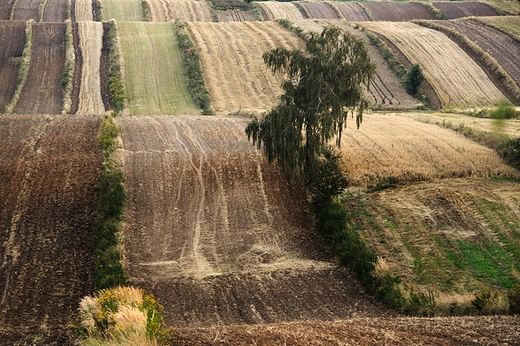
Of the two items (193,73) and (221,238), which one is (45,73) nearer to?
(193,73)

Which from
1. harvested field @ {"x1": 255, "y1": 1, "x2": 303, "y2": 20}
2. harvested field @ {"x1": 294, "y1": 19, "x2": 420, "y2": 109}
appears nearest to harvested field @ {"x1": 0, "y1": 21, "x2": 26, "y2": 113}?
harvested field @ {"x1": 294, "y1": 19, "x2": 420, "y2": 109}

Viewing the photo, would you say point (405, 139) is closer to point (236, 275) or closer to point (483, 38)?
point (236, 275)

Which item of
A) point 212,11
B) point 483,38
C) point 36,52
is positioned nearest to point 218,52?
point 36,52

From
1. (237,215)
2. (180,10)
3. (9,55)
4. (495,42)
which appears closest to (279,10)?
(180,10)

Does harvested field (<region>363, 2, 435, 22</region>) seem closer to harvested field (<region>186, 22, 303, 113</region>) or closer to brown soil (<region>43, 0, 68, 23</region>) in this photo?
harvested field (<region>186, 22, 303, 113</region>)

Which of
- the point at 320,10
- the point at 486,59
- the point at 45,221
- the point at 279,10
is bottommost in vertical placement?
the point at 45,221

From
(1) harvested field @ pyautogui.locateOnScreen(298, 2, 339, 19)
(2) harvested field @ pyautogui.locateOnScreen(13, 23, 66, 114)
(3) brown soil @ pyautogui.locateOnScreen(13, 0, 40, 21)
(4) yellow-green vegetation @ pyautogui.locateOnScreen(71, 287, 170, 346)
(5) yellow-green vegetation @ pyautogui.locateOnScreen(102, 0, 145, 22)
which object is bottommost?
(2) harvested field @ pyautogui.locateOnScreen(13, 23, 66, 114)

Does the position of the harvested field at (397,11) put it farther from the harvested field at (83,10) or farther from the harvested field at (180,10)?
the harvested field at (83,10)
